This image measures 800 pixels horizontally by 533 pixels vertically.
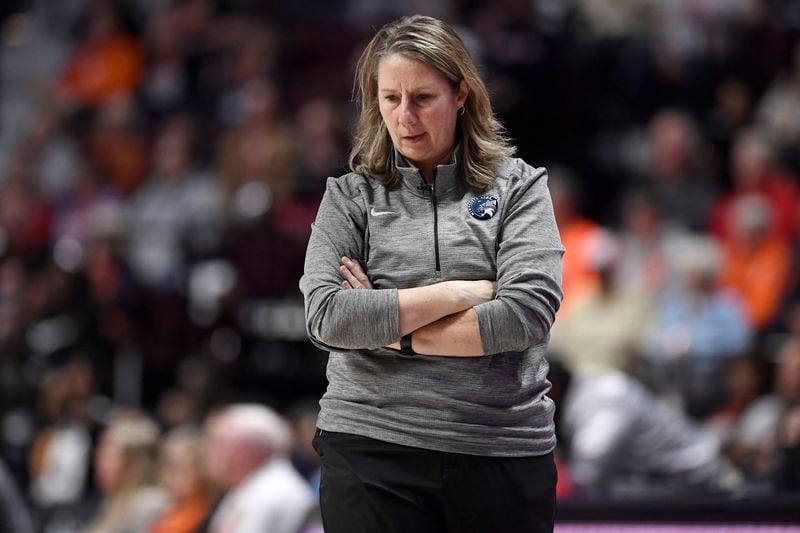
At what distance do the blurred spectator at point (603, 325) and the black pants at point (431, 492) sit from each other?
177 inches

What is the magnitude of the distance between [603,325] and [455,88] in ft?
15.6

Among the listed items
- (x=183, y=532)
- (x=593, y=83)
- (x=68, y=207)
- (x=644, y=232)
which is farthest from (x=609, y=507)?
(x=68, y=207)

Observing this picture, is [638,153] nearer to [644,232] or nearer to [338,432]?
[644,232]

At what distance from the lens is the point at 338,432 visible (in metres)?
2.46

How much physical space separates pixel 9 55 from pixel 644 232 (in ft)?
24.8

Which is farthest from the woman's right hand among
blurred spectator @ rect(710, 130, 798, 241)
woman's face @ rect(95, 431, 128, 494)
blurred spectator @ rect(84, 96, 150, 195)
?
blurred spectator @ rect(84, 96, 150, 195)

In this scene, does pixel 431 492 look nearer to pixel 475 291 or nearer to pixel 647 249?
pixel 475 291

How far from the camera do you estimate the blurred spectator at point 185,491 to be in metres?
5.60

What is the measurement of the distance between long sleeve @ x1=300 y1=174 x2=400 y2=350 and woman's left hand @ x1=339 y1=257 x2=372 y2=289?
0.5 inches

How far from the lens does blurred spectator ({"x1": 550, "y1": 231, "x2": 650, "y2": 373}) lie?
23.0 ft

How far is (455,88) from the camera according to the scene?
2537mm

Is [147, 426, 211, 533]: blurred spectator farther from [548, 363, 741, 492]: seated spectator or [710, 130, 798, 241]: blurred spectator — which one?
[710, 130, 798, 241]: blurred spectator

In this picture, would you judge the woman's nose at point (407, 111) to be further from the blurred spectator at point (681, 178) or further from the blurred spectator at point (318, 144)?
the blurred spectator at point (318, 144)

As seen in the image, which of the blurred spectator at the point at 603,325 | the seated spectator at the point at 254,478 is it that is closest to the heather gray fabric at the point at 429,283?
the seated spectator at the point at 254,478
